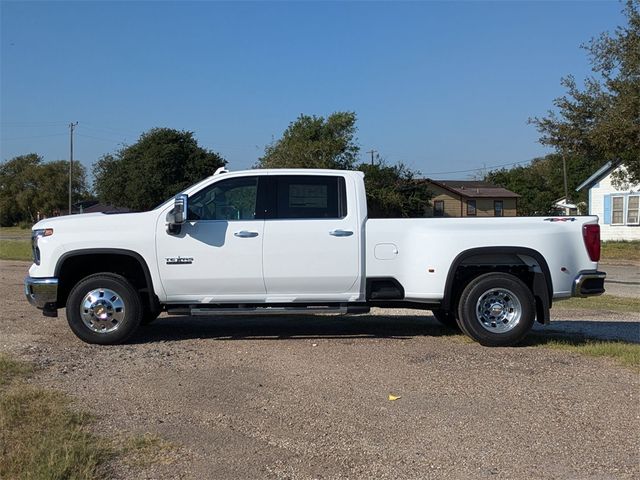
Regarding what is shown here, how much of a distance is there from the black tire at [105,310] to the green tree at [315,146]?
25025 mm

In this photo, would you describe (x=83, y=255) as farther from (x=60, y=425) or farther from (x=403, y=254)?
(x=403, y=254)

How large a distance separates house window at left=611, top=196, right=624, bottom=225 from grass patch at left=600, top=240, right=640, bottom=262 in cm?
180

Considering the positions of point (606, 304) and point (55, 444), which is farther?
point (606, 304)

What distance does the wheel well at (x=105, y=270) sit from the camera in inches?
287

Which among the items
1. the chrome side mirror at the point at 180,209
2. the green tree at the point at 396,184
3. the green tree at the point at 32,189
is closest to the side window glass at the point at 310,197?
the chrome side mirror at the point at 180,209

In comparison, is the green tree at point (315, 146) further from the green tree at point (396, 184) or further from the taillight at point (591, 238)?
the taillight at point (591, 238)

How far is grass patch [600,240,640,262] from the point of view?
88.3ft

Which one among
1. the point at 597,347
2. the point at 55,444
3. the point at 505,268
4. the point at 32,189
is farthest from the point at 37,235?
the point at 32,189

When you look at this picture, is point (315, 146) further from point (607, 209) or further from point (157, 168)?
point (157, 168)

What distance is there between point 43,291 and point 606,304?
33.9ft

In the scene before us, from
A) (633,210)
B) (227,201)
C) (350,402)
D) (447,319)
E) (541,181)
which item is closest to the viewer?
(350,402)

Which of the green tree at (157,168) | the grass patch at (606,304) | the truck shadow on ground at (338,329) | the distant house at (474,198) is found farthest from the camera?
the green tree at (157,168)

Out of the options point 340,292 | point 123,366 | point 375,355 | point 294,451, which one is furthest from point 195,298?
point 294,451

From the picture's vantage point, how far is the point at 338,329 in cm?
862
